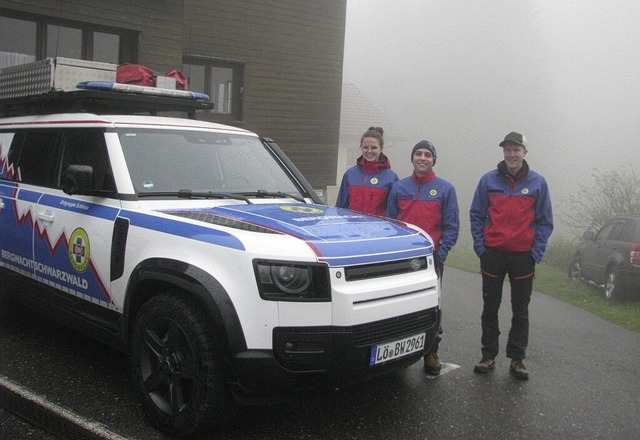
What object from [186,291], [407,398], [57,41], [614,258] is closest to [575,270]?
[614,258]

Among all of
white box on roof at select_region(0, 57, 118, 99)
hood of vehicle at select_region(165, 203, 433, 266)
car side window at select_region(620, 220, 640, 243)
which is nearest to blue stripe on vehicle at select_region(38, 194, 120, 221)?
hood of vehicle at select_region(165, 203, 433, 266)

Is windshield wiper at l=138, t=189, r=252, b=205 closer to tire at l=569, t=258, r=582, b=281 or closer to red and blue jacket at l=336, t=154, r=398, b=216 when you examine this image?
red and blue jacket at l=336, t=154, r=398, b=216

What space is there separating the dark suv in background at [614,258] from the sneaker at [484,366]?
241 inches

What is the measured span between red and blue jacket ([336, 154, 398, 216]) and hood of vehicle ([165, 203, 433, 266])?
3.50ft

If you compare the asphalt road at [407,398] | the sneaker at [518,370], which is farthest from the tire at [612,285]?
the sneaker at [518,370]

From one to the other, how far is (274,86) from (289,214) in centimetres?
1039

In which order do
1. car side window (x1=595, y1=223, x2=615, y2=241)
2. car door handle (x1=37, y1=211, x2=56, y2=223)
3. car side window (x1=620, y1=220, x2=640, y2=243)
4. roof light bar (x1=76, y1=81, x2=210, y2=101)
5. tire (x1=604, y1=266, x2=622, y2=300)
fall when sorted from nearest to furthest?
car door handle (x1=37, y1=211, x2=56, y2=223) → roof light bar (x1=76, y1=81, x2=210, y2=101) → tire (x1=604, y1=266, x2=622, y2=300) → car side window (x1=620, y1=220, x2=640, y2=243) → car side window (x1=595, y1=223, x2=615, y2=241)

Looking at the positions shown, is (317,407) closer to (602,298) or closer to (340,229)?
(340,229)

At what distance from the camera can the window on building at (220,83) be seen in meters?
13.4

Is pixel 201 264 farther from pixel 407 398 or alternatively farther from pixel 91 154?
pixel 407 398

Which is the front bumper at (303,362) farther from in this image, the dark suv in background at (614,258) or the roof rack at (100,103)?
the dark suv in background at (614,258)

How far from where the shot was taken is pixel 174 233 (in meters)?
4.01

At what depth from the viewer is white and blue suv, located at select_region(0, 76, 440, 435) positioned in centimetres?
366

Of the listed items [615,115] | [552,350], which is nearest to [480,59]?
[615,115]
